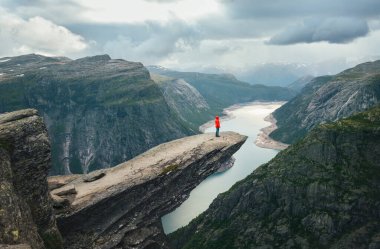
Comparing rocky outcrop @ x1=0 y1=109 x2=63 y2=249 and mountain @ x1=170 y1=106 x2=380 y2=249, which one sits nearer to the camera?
rocky outcrop @ x1=0 y1=109 x2=63 y2=249

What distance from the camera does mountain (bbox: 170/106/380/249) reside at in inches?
6550

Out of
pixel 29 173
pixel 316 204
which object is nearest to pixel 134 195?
pixel 29 173

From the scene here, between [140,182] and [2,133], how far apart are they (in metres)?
24.0

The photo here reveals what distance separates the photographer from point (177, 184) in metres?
73.8

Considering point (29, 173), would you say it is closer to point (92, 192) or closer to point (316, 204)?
point (92, 192)

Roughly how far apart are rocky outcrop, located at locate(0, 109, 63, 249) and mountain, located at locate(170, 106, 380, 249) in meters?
130

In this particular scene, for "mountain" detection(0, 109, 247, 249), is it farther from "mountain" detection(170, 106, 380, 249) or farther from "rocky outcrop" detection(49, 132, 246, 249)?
"mountain" detection(170, 106, 380, 249)

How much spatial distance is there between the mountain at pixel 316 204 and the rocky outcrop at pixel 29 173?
13016cm

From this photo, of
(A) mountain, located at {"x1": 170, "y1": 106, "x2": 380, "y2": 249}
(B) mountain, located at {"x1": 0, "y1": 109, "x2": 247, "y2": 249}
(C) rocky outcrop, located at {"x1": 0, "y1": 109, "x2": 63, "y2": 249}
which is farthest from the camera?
(A) mountain, located at {"x1": 170, "y1": 106, "x2": 380, "y2": 249}

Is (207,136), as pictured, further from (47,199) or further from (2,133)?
(2,133)

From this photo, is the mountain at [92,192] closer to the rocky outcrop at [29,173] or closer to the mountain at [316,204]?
the rocky outcrop at [29,173]

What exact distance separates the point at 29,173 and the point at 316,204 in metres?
147

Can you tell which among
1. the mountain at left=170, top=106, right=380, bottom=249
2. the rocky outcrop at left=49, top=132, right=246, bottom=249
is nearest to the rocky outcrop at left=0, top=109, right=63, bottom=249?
the rocky outcrop at left=49, top=132, right=246, bottom=249

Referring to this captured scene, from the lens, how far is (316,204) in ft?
582
